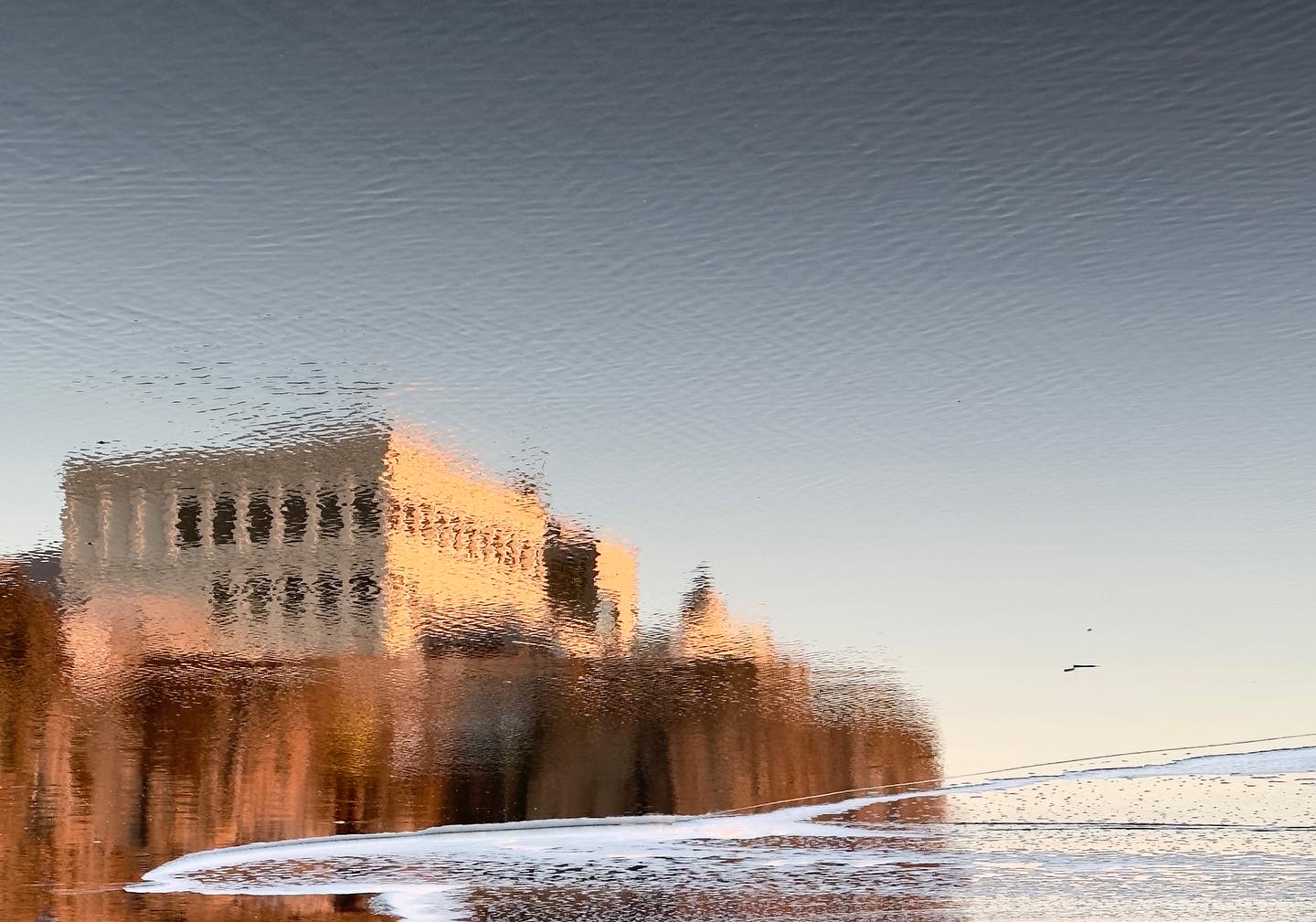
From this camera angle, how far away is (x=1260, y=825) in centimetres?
912

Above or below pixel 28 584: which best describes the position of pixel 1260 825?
below

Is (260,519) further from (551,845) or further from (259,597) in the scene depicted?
(551,845)

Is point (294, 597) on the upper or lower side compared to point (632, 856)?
upper

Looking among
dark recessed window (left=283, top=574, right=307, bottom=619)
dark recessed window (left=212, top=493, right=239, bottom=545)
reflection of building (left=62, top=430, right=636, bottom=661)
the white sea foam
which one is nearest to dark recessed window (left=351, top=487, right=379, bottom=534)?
reflection of building (left=62, top=430, right=636, bottom=661)

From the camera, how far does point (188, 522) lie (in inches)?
1161

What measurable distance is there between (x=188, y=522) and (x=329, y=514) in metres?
3.66

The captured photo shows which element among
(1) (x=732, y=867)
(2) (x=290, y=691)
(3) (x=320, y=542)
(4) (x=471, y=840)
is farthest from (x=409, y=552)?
(1) (x=732, y=867)

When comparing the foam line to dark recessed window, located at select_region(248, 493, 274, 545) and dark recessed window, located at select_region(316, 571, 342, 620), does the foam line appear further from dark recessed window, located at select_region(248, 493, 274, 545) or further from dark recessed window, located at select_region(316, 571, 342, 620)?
dark recessed window, located at select_region(248, 493, 274, 545)

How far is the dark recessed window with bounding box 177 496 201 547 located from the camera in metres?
29.0

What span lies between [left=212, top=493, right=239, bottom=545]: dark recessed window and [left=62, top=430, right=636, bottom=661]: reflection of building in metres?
0.04

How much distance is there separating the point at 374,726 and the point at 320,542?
12.3 meters

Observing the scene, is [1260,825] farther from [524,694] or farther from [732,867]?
[524,694]

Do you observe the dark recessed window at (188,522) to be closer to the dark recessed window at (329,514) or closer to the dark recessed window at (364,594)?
the dark recessed window at (329,514)

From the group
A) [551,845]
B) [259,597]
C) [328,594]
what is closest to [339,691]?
[328,594]
